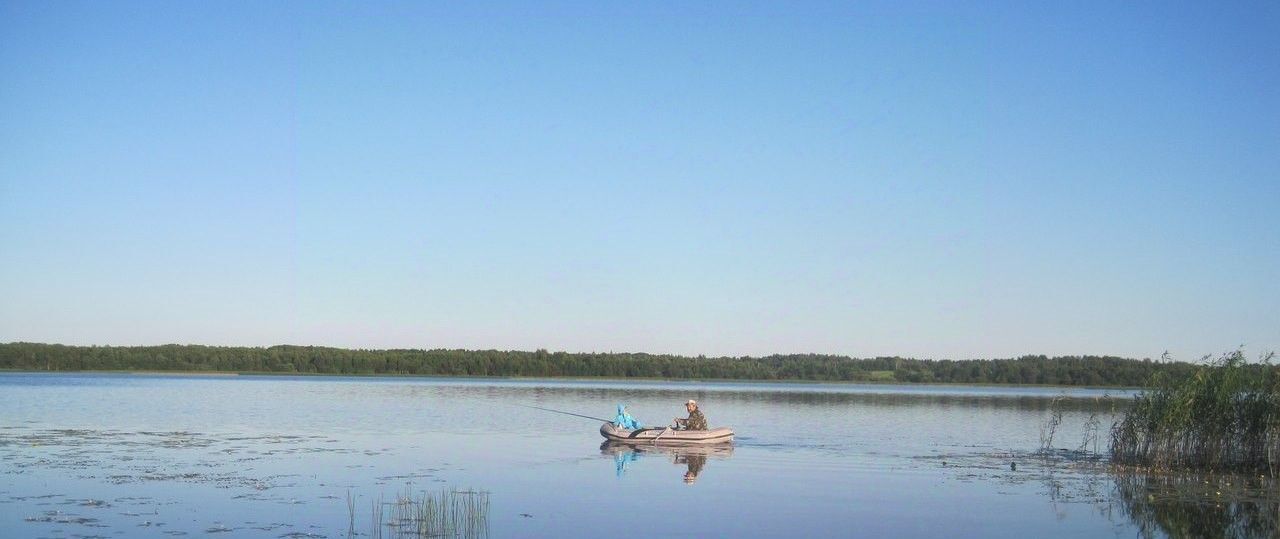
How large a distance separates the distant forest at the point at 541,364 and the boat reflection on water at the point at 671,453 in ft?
233

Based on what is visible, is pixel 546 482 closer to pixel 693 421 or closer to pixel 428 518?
pixel 428 518

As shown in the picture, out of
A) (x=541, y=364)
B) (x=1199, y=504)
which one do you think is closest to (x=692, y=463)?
(x=1199, y=504)

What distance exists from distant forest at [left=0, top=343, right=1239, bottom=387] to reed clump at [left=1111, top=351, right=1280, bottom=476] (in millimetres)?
71233

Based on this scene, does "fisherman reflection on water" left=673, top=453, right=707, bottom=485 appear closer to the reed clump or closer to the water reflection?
the water reflection

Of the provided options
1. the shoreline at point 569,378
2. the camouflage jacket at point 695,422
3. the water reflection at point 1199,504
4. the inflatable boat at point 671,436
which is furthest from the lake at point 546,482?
the shoreline at point 569,378

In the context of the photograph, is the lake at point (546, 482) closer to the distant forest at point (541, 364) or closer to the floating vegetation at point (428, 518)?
the floating vegetation at point (428, 518)

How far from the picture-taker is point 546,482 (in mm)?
21750

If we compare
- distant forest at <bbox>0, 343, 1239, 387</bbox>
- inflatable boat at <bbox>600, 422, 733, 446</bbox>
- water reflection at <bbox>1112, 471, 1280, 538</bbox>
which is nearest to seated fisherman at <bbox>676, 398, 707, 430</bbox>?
inflatable boat at <bbox>600, 422, 733, 446</bbox>

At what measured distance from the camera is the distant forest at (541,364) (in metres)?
Answer: 100

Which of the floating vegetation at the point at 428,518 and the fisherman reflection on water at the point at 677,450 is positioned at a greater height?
the fisherman reflection on water at the point at 677,450

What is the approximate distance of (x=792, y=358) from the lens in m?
132

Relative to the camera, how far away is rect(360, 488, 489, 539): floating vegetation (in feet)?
49.9

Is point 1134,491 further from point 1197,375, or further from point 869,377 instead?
point 869,377

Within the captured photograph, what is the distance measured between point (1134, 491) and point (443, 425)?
68.9 ft
